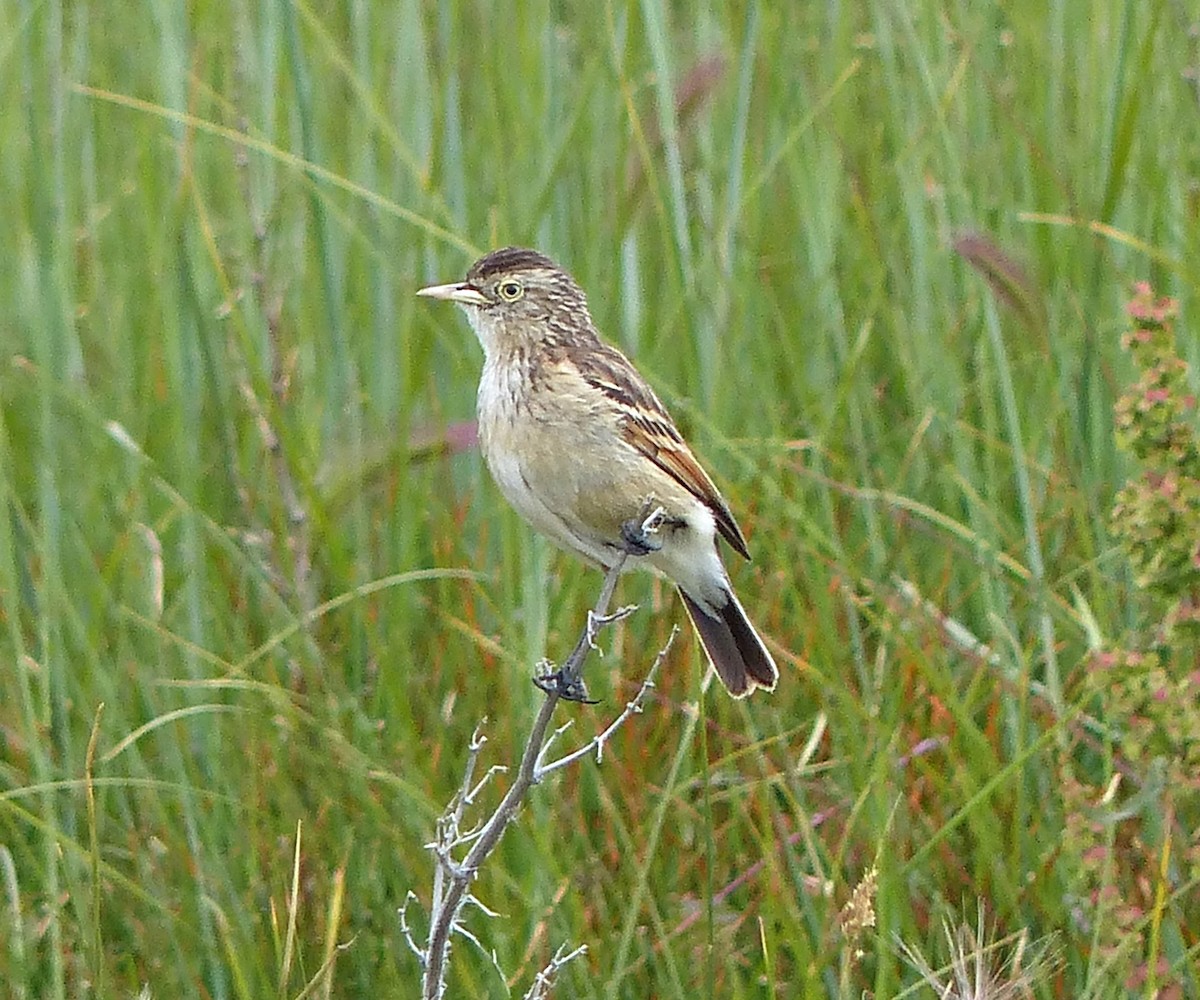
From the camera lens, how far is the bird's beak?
336 cm

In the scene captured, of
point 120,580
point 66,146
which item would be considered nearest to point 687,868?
point 120,580

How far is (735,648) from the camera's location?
3.26 m

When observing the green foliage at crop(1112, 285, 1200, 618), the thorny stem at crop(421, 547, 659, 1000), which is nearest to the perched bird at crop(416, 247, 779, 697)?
the green foliage at crop(1112, 285, 1200, 618)

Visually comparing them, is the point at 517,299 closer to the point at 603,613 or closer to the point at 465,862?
the point at 603,613

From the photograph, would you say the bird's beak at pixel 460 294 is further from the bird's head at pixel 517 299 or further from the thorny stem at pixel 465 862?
the thorny stem at pixel 465 862

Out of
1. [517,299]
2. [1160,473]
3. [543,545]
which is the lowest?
[543,545]

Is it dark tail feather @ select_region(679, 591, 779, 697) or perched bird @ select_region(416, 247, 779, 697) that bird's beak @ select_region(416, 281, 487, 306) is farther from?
dark tail feather @ select_region(679, 591, 779, 697)

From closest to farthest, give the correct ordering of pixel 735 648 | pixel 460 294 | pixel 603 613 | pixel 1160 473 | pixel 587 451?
pixel 603 613 < pixel 1160 473 < pixel 587 451 < pixel 735 648 < pixel 460 294

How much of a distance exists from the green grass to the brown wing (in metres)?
0.14

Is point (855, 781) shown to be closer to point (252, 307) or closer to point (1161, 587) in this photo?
point (1161, 587)

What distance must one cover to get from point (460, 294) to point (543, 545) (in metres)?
0.45

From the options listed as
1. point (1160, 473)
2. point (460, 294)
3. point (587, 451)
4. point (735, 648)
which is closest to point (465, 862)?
point (587, 451)

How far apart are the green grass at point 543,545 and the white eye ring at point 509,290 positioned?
0.19m

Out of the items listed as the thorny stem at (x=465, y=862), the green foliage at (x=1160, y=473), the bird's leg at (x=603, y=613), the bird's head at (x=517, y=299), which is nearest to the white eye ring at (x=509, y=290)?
the bird's head at (x=517, y=299)
